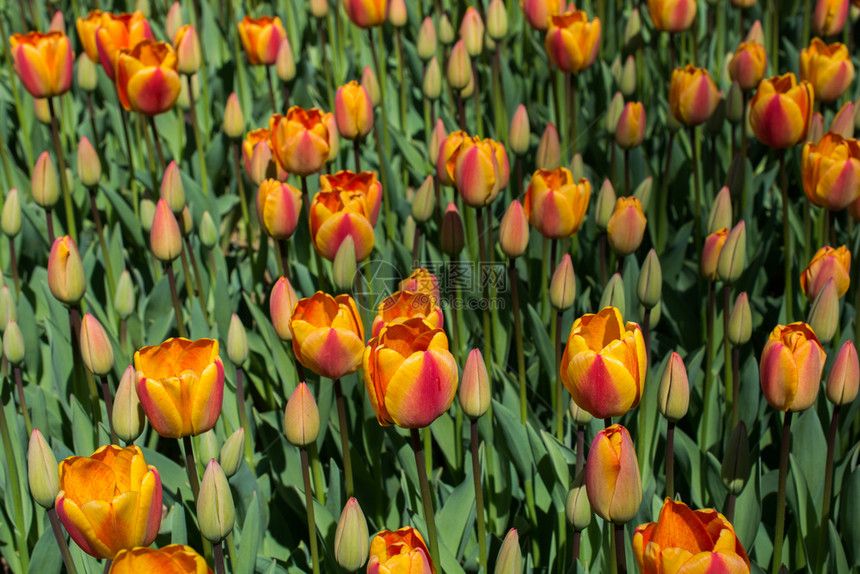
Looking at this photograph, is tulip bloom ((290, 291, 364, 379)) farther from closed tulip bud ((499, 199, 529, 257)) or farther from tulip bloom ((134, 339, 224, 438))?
closed tulip bud ((499, 199, 529, 257))

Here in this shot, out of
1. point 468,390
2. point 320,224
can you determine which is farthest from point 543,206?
point 468,390

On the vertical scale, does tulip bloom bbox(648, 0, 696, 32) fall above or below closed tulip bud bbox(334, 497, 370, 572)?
above

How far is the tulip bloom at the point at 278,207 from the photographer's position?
186 centimetres

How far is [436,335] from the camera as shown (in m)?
1.21

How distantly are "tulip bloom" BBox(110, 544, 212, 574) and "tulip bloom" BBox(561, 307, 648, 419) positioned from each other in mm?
593

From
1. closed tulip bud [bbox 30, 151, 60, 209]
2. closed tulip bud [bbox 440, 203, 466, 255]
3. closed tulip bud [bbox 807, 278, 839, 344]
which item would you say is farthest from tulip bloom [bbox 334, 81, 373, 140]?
closed tulip bud [bbox 807, 278, 839, 344]

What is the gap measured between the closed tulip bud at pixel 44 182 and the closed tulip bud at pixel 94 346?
29.4 inches

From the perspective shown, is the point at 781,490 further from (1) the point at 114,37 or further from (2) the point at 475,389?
(1) the point at 114,37

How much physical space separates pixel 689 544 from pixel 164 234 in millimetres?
1312

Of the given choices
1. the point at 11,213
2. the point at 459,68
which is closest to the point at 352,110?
the point at 459,68

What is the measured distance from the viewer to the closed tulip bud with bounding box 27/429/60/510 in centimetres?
128

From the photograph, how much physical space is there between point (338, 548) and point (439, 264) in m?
1.20

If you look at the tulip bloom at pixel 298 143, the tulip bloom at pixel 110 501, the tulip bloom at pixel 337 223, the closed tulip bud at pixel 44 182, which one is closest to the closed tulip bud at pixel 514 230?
the tulip bloom at pixel 337 223

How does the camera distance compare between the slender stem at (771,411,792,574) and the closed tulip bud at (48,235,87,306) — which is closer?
the slender stem at (771,411,792,574)
